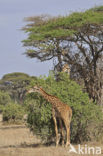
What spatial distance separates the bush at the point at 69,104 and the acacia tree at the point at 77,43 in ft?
25.3

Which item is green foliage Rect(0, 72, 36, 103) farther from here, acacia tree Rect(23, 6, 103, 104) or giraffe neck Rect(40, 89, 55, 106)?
giraffe neck Rect(40, 89, 55, 106)

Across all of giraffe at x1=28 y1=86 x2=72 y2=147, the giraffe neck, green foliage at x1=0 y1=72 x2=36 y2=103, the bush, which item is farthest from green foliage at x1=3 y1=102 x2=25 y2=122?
green foliage at x1=0 y1=72 x2=36 y2=103

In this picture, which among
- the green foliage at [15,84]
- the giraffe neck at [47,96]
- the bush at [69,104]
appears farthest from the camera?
the green foliage at [15,84]

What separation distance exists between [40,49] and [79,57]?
2205 millimetres

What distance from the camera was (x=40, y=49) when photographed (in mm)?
24031

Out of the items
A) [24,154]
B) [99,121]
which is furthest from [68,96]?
[24,154]

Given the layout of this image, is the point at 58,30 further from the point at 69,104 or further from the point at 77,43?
the point at 69,104

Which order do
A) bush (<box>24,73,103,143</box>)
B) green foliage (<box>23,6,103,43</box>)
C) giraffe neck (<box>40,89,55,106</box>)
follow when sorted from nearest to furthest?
1. giraffe neck (<box>40,89,55,106</box>)
2. bush (<box>24,73,103,143</box>)
3. green foliage (<box>23,6,103,43</box>)

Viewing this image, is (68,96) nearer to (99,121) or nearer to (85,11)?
(99,121)

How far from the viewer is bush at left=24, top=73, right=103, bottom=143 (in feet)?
44.0

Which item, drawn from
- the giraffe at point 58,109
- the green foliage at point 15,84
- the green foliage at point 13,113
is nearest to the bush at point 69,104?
the giraffe at point 58,109

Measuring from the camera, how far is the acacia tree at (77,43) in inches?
874

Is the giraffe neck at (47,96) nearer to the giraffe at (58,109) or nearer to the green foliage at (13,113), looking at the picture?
the giraffe at (58,109)

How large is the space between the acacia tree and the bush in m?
7.71
